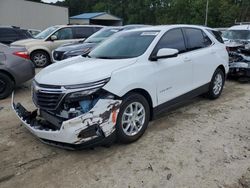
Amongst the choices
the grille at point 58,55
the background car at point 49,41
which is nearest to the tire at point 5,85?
the grille at point 58,55

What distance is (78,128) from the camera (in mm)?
3711

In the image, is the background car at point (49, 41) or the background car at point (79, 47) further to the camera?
the background car at point (49, 41)

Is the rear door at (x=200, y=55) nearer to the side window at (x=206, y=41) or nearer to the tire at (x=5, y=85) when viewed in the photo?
the side window at (x=206, y=41)

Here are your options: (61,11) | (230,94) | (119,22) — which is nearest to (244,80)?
(230,94)

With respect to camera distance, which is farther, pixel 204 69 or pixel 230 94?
pixel 230 94

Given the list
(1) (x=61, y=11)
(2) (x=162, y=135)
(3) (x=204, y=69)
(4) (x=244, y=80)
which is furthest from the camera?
(1) (x=61, y=11)

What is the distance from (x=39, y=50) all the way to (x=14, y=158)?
8655 mm

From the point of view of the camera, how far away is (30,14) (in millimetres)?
34969

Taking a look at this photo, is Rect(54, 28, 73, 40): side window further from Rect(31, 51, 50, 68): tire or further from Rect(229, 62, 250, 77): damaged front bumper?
Rect(229, 62, 250, 77): damaged front bumper

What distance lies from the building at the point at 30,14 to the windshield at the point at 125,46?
96.3 ft

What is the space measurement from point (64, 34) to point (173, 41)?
27.3ft

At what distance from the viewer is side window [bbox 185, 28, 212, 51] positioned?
18.7ft

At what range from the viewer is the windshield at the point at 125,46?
481 centimetres

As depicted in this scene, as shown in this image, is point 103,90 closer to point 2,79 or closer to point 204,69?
point 204,69
